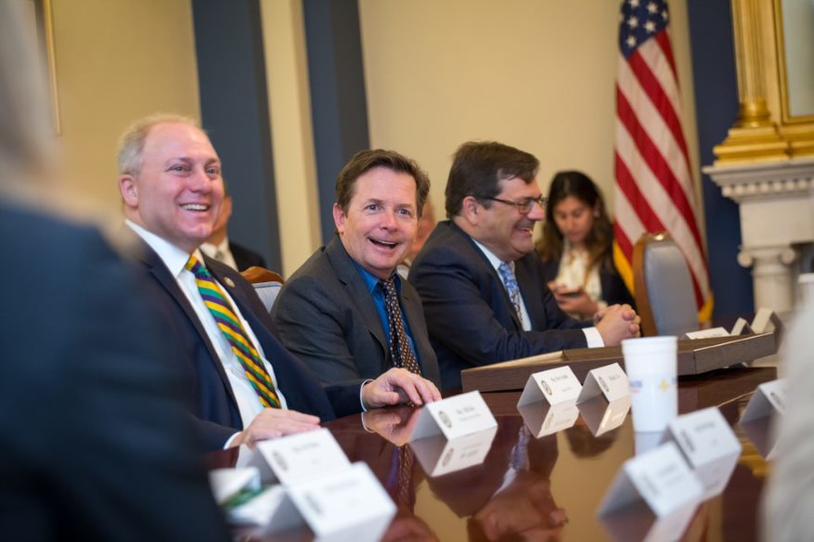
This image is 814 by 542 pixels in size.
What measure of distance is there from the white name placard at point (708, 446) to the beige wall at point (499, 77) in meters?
5.46

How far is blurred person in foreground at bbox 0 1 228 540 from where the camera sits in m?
0.66

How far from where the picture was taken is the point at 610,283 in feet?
20.2

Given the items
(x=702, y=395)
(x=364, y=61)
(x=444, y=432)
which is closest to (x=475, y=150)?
(x=702, y=395)

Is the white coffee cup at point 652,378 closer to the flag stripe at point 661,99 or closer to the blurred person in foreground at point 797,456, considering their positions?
the blurred person in foreground at point 797,456

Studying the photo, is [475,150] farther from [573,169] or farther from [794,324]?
[794,324]

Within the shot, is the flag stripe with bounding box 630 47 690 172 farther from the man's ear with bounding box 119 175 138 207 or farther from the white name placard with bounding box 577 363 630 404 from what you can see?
the white name placard with bounding box 577 363 630 404

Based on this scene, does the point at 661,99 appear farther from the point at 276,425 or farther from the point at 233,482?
the point at 233,482

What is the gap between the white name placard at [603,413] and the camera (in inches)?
75.9

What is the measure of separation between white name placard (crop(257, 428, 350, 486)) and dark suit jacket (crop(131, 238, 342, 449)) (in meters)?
0.84

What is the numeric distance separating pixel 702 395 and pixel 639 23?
457 cm

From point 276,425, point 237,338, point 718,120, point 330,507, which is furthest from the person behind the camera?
point 718,120

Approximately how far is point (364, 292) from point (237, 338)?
1.91 ft

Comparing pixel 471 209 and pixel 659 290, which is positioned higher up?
pixel 471 209

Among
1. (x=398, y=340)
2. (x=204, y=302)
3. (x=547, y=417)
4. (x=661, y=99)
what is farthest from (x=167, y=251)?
(x=661, y=99)
